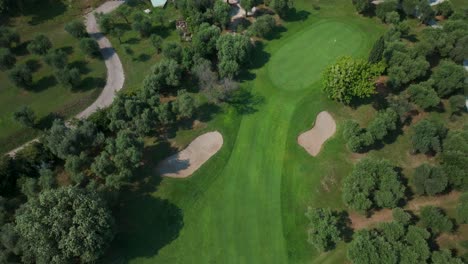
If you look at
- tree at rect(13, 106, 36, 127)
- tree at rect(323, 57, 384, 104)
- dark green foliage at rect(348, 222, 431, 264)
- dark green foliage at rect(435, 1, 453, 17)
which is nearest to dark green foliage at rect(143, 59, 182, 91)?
tree at rect(13, 106, 36, 127)

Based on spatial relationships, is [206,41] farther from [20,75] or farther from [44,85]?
[20,75]

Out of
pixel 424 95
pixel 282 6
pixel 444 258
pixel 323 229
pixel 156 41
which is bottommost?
pixel 444 258

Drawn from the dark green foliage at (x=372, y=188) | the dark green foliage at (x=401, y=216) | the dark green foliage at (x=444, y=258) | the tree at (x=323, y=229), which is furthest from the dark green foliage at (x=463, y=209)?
the tree at (x=323, y=229)

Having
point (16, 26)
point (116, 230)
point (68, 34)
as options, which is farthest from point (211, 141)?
point (16, 26)

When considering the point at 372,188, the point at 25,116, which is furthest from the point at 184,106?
the point at 372,188

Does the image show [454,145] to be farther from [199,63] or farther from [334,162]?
[199,63]

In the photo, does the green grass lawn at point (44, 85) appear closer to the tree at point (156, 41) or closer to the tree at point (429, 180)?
the tree at point (156, 41)

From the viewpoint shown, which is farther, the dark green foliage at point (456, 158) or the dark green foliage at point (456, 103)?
the dark green foliage at point (456, 103)

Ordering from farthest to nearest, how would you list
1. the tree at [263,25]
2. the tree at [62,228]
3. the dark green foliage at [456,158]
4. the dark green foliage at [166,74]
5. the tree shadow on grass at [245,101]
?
1. the tree at [263,25]
2. the tree shadow on grass at [245,101]
3. the dark green foliage at [166,74]
4. the dark green foliage at [456,158]
5. the tree at [62,228]
